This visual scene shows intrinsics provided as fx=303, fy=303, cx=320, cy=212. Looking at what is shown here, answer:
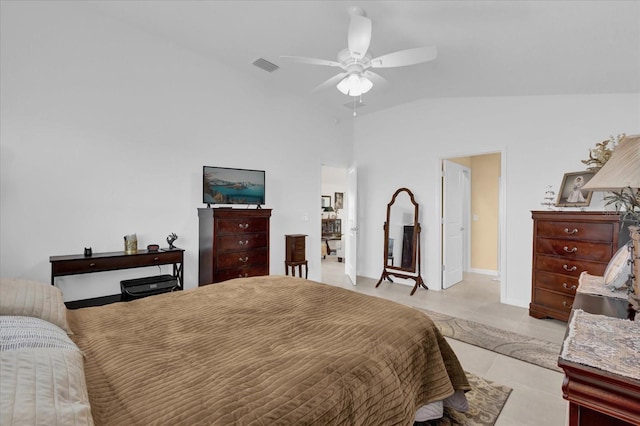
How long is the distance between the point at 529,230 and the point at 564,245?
2.35 feet

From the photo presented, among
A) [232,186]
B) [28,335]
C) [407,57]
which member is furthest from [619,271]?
[232,186]

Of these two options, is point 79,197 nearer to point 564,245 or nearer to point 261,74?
point 261,74

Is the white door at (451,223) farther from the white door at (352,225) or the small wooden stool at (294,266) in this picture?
the small wooden stool at (294,266)

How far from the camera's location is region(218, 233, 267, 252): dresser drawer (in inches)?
143

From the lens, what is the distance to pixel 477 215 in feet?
20.3

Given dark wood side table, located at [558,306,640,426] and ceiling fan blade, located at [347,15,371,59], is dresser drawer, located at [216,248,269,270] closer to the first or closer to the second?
ceiling fan blade, located at [347,15,371,59]

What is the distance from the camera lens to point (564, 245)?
3.30m

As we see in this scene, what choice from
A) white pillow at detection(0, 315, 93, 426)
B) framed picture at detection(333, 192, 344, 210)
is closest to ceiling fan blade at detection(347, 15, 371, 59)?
white pillow at detection(0, 315, 93, 426)

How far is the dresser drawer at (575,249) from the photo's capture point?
303 centimetres

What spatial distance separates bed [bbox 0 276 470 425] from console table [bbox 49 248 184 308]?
1.31m

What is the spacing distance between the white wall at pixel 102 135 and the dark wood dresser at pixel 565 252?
3839 millimetres

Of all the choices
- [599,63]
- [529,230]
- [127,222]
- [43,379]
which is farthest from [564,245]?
[127,222]

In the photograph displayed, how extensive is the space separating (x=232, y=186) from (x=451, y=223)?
11.8 feet

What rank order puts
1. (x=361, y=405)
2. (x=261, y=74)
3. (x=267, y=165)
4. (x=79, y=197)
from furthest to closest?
(x=267, y=165) < (x=261, y=74) < (x=79, y=197) < (x=361, y=405)
